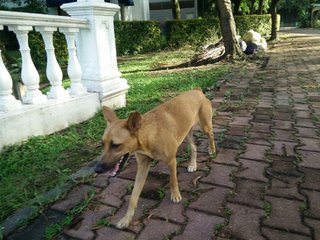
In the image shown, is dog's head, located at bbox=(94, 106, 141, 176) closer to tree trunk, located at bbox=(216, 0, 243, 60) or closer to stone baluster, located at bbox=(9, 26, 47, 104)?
A: stone baluster, located at bbox=(9, 26, 47, 104)

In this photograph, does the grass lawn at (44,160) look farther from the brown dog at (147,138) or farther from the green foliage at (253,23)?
the green foliage at (253,23)

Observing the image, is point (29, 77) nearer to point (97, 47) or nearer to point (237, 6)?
point (97, 47)

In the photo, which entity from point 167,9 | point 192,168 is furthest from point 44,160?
point 167,9

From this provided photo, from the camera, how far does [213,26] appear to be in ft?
66.5

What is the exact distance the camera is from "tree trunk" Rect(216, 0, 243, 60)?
11.4 metres

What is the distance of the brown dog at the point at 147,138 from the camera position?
2.30 metres

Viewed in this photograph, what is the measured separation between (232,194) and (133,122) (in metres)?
1.21

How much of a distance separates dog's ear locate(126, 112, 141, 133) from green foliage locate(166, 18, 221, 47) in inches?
713

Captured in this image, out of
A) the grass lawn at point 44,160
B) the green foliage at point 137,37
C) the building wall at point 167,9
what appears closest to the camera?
the grass lawn at point 44,160

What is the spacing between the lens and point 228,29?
37.7ft

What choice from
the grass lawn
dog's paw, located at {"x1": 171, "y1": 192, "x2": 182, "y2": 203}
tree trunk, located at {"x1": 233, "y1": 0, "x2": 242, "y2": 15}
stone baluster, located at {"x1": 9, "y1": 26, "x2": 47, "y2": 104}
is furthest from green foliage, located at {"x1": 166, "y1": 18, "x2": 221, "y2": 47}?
dog's paw, located at {"x1": 171, "y1": 192, "x2": 182, "y2": 203}

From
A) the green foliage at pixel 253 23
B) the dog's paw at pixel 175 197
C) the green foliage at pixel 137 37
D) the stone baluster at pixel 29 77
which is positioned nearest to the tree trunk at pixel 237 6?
the green foliage at pixel 253 23

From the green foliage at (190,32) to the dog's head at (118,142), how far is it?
1812 centimetres

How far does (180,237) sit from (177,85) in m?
5.55
